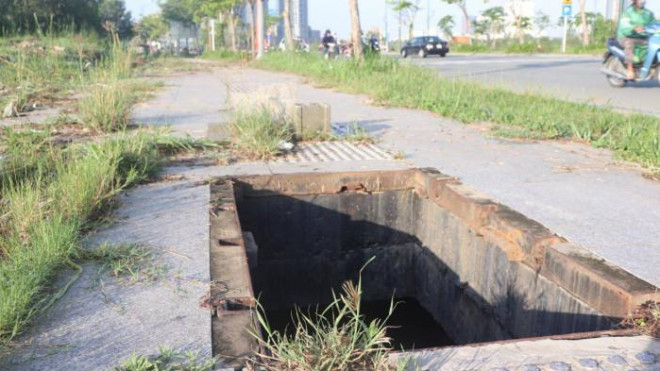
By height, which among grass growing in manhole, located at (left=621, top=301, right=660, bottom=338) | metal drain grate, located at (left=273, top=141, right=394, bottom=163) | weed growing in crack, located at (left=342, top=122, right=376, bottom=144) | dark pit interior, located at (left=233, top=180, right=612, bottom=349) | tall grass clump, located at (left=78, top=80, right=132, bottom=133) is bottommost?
dark pit interior, located at (left=233, top=180, right=612, bottom=349)

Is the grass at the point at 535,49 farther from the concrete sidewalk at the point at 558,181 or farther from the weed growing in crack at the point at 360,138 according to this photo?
the weed growing in crack at the point at 360,138

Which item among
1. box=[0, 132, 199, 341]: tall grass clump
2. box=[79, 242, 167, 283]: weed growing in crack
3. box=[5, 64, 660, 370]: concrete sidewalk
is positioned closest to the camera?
box=[5, 64, 660, 370]: concrete sidewalk

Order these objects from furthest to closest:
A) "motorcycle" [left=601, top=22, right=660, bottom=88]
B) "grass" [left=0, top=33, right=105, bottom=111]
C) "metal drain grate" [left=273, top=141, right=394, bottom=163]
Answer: "motorcycle" [left=601, top=22, right=660, bottom=88], "grass" [left=0, top=33, right=105, bottom=111], "metal drain grate" [left=273, top=141, right=394, bottom=163]

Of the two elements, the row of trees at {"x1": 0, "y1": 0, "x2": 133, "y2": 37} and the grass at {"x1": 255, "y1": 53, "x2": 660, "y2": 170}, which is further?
the row of trees at {"x1": 0, "y1": 0, "x2": 133, "y2": 37}

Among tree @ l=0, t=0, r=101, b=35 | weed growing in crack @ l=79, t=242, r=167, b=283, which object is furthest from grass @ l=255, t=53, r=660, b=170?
tree @ l=0, t=0, r=101, b=35

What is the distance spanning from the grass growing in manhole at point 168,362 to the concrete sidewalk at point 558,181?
7.16 feet

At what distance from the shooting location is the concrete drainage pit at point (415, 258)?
324 centimetres

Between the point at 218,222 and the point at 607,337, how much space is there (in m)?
2.24

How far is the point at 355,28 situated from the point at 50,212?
1341 centimetres

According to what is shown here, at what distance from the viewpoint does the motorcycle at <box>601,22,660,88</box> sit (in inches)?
488

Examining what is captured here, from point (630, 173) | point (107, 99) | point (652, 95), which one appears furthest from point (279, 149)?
point (652, 95)

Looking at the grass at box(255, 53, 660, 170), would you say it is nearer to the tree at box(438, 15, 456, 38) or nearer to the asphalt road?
the asphalt road

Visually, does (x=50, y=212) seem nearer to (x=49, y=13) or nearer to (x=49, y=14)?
(x=49, y=14)

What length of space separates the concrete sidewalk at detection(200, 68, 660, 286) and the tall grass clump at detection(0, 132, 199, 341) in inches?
97.6
